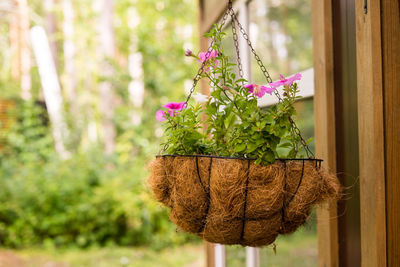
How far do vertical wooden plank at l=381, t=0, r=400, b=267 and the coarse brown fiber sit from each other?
147mm

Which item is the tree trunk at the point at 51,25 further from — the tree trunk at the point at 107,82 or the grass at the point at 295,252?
the grass at the point at 295,252

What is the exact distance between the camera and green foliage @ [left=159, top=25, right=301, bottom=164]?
974mm

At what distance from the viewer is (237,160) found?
3.08ft

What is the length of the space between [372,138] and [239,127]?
0.34 m

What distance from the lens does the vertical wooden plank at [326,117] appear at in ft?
4.18

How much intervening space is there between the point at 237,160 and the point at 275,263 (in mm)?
1413

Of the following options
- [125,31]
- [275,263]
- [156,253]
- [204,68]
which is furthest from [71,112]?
[204,68]

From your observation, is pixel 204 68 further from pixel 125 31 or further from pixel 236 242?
pixel 125 31

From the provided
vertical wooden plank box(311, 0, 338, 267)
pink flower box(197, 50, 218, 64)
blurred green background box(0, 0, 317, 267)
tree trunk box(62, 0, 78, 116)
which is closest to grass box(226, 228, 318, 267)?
blurred green background box(0, 0, 317, 267)

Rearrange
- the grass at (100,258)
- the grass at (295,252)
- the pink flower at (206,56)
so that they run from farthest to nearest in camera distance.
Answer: the grass at (100,258) → the grass at (295,252) → the pink flower at (206,56)

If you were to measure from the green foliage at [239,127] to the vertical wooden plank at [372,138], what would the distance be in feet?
0.59

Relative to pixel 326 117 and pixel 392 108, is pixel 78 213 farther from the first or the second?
pixel 392 108

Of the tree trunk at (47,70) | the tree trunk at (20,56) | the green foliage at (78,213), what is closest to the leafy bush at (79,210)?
the green foliage at (78,213)

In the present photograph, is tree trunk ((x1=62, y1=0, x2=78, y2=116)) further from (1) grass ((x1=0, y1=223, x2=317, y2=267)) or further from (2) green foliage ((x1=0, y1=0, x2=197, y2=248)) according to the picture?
(1) grass ((x1=0, y1=223, x2=317, y2=267))
